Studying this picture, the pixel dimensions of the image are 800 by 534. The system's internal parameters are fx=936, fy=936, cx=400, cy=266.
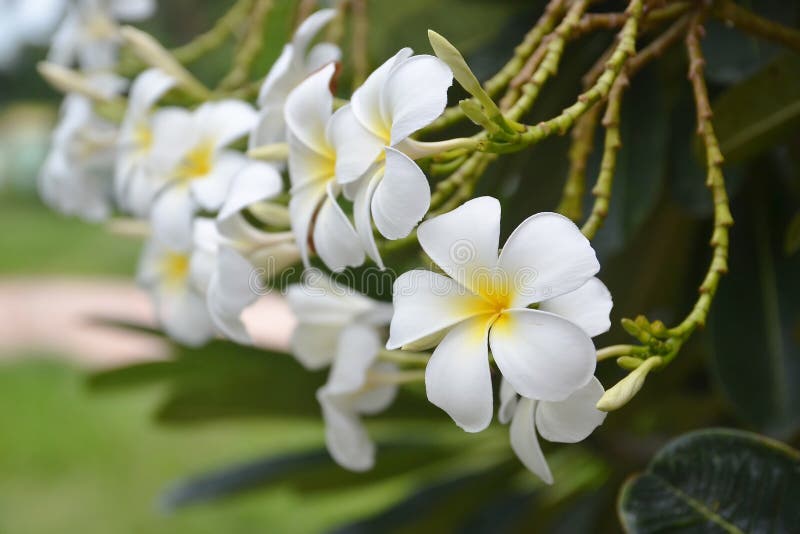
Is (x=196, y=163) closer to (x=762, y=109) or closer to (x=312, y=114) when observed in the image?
(x=312, y=114)

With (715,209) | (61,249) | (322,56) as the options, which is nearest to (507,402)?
(715,209)

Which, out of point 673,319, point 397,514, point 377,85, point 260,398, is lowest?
point 397,514

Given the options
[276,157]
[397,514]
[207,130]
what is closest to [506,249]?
[276,157]

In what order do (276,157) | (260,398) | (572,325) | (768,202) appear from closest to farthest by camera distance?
(572,325) → (276,157) → (768,202) → (260,398)

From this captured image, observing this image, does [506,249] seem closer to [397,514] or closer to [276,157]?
[276,157]

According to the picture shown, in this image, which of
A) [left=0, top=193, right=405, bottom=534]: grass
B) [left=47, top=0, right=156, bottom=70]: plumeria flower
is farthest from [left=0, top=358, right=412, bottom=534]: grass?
[left=47, top=0, right=156, bottom=70]: plumeria flower

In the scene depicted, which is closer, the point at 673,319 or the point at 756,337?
the point at 756,337
